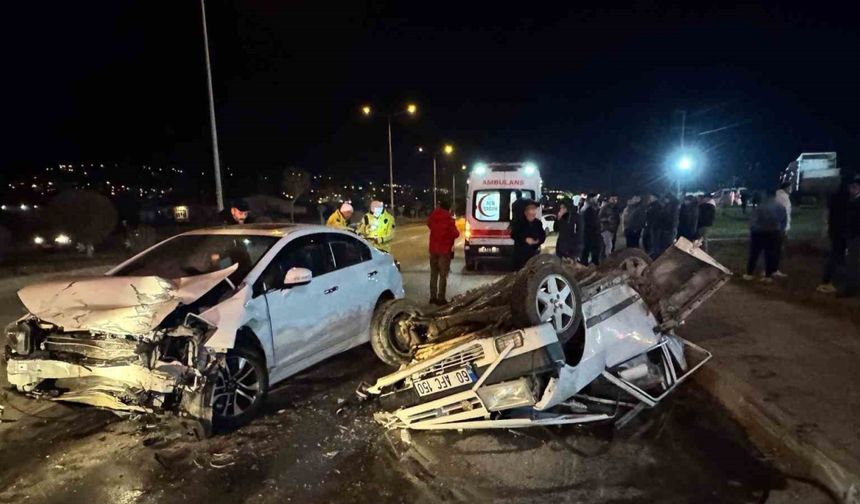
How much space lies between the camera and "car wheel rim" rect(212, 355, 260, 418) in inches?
183

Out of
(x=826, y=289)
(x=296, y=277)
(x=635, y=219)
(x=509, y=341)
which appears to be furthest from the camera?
(x=635, y=219)

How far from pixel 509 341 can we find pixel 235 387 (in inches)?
88.5

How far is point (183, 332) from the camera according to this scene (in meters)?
4.34

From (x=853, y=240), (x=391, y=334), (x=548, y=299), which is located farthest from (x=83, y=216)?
(x=853, y=240)

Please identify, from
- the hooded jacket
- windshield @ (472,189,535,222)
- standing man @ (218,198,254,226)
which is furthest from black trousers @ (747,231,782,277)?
standing man @ (218,198,254,226)

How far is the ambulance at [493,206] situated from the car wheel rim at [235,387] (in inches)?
361

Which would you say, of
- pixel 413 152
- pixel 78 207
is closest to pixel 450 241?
pixel 78 207

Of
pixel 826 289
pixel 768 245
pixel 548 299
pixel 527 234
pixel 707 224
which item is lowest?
pixel 826 289

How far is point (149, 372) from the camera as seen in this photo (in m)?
4.34

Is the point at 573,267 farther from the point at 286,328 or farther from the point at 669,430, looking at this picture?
the point at 286,328

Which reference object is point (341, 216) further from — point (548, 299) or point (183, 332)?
point (548, 299)

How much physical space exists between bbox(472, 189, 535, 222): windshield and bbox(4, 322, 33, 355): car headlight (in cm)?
1012

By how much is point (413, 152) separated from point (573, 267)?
6551 centimetres

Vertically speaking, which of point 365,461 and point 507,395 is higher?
point 507,395
